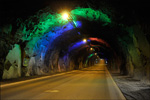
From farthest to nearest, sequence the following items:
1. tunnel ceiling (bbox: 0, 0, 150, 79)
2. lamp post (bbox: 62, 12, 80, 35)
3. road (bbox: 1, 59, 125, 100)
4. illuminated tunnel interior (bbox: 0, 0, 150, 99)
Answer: lamp post (bbox: 62, 12, 80, 35) < illuminated tunnel interior (bbox: 0, 0, 150, 99) < tunnel ceiling (bbox: 0, 0, 150, 79) < road (bbox: 1, 59, 125, 100)

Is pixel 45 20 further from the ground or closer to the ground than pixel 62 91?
further from the ground

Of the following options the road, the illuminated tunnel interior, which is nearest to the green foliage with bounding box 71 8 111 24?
the illuminated tunnel interior

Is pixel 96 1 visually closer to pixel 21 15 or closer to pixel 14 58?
pixel 21 15

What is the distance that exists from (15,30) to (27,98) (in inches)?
389

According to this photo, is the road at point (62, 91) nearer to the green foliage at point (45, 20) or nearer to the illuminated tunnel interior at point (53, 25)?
the illuminated tunnel interior at point (53, 25)

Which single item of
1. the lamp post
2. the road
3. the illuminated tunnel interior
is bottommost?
the road

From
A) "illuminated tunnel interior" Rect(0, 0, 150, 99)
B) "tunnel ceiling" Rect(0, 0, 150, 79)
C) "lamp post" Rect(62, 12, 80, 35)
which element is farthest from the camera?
"lamp post" Rect(62, 12, 80, 35)

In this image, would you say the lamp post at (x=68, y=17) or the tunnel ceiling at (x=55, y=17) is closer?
the tunnel ceiling at (x=55, y=17)

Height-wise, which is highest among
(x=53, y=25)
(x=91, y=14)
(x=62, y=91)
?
(x=91, y=14)

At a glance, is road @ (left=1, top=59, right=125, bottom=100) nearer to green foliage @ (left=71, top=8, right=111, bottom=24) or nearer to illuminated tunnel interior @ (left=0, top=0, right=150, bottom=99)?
illuminated tunnel interior @ (left=0, top=0, right=150, bottom=99)

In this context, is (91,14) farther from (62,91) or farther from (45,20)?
(62,91)

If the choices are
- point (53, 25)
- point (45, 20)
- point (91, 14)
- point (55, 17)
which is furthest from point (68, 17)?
point (53, 25)

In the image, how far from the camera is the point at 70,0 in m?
13.6

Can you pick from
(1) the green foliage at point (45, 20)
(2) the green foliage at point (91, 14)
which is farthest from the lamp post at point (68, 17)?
(2) the green foliage at point (91, 14)
